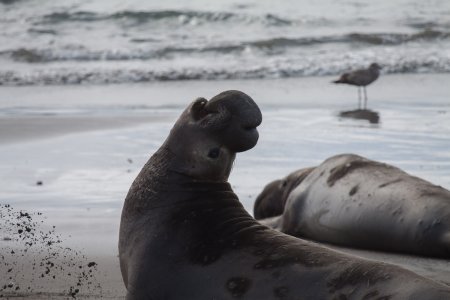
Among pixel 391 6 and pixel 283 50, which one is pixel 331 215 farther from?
pixel 391 6

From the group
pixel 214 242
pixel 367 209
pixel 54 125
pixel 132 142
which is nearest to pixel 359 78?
pixel 54 125

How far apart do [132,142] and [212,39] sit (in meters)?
12.5

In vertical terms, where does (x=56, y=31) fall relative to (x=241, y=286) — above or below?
below

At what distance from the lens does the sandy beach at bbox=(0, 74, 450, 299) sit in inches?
250

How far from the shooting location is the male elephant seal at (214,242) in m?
3.82

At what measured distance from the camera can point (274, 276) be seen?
3.94 m

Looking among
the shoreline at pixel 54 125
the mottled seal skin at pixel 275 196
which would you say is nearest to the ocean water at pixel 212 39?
the shoreline at pixel 54 125

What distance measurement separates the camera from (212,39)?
74.9 ft

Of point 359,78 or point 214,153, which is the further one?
point 359,78

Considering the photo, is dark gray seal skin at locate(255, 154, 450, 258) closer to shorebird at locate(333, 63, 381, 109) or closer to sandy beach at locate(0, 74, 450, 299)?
sandy beach at locate(0, 74, 450, 299)

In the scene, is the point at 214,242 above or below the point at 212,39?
above

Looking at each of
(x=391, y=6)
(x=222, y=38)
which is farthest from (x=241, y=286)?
(x=391, y=6)

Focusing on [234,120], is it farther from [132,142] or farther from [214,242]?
[132,142]

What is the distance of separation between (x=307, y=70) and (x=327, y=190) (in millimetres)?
10964
